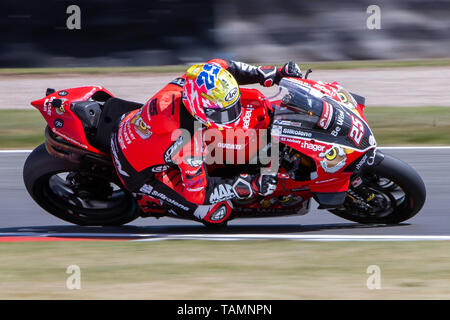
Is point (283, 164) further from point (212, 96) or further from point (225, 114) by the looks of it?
point (212, 96)

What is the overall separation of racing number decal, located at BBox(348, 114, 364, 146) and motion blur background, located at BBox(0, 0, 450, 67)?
646cm

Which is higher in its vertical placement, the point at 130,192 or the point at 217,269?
the point at 130,192

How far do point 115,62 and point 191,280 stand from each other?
7.88 meters

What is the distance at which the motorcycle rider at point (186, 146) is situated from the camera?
5293mm

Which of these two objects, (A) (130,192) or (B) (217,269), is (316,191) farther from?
(A) (130,192)

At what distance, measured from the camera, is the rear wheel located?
240 inches

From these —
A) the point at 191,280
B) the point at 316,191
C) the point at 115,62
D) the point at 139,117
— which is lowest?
the point at 191,280

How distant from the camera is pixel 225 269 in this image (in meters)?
5.07

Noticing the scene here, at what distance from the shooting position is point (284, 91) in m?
5.59

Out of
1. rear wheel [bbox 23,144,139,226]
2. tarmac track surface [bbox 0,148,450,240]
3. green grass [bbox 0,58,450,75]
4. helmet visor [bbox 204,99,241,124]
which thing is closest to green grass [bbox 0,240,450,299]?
tarmac track surface [bbox 0,148,450,240]

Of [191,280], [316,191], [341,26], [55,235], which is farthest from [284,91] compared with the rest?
[341,26]

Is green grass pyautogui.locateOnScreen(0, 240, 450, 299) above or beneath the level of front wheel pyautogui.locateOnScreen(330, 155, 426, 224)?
beneath

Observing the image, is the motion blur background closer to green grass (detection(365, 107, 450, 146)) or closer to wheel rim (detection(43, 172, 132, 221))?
green grass (detection(365, 107, 450, 146))

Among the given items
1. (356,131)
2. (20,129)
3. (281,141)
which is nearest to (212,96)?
(281,141)
